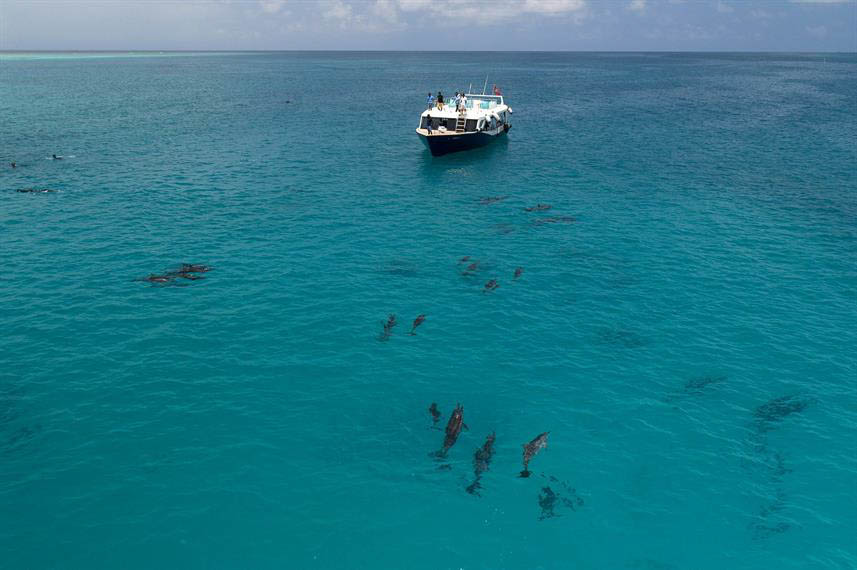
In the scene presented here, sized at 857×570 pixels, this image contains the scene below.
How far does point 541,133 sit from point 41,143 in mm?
77844

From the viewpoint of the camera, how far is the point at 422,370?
101 feet

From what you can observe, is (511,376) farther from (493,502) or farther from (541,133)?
(541,133)

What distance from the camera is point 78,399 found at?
2773 cm

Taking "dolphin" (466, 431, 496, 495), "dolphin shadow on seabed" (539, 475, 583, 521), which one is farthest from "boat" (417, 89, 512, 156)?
"dolphin shadow on seabed" (539, 475, 583, 521)

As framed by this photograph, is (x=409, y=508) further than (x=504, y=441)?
No

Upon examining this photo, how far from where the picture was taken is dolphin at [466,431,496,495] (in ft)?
75.5

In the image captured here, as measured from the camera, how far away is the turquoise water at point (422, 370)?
69.6 feet

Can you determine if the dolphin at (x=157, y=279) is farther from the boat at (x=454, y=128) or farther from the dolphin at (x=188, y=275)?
the boat at (x=454, y=128)

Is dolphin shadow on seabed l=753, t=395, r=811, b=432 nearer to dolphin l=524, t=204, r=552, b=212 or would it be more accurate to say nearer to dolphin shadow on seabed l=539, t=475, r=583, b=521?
dolphin shadow on seabed l=539, t=475, r=583, b=521

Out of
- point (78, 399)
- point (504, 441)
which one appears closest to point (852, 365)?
point (504, 441)

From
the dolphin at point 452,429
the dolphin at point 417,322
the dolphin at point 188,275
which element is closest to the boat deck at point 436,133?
the dolphin at point 188,275

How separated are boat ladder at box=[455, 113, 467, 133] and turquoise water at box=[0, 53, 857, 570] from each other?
14512 mm

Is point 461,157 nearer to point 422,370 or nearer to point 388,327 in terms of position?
point 388,327

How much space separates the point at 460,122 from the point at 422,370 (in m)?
56.7
